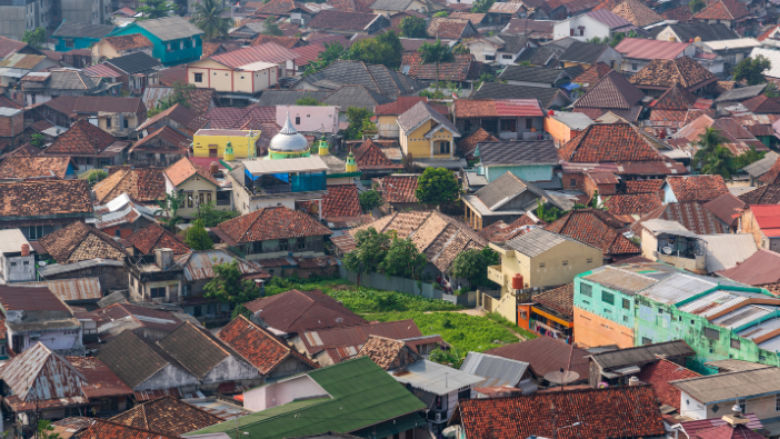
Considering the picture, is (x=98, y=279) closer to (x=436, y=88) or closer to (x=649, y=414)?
(x=649, y=414)

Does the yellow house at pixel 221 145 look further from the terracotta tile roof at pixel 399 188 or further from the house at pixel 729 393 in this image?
the house at pixel 729 393

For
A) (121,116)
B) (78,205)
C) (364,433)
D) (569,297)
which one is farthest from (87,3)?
(364,433)

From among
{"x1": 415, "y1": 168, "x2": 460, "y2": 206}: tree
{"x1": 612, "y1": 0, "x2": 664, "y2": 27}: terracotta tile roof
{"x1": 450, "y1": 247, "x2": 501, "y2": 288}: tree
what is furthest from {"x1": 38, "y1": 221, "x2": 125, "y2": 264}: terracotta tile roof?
{"x1": 612, "y1": 0, "x2": 664, "y2": 27}: terracotta tile roof

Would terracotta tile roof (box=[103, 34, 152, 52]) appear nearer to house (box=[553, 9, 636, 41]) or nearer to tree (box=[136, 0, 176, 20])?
tree (box=[136, 0, 176, 20])

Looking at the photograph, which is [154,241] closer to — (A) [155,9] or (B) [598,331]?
(B) [598,331]

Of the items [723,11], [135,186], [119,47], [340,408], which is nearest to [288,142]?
[135,186]

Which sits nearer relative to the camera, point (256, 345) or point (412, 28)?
point (256, 345)
